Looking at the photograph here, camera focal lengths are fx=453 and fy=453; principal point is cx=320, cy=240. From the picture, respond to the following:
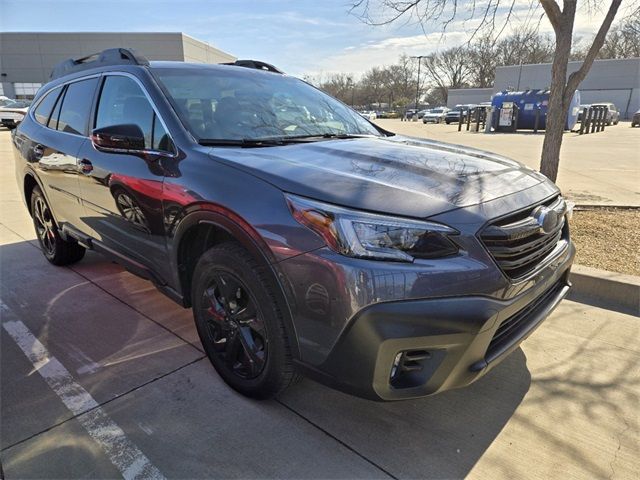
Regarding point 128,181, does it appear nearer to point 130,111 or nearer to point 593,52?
point 130,111

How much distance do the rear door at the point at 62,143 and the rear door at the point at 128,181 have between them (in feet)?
0.65

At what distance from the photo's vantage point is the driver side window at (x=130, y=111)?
273 cm

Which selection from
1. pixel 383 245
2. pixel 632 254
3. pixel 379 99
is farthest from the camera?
pixel 379 99

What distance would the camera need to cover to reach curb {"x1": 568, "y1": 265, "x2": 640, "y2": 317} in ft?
12.0

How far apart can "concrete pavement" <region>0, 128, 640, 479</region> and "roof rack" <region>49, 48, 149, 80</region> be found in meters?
1.94

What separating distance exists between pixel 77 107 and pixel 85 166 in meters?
0.77

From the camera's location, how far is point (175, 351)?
302 cm

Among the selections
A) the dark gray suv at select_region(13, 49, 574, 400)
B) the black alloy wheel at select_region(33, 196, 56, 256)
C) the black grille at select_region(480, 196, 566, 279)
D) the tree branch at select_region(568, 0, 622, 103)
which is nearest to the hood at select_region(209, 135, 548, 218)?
the dark gray suv at select_region(13, 49, 574, 400)

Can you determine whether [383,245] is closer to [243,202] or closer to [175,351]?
[243,202]

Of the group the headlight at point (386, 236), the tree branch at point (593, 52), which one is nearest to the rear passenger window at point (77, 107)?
the headlight at point (386, 236)

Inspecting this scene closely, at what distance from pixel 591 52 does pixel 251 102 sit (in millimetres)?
4824

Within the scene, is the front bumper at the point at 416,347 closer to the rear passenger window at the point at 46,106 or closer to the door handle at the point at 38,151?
the door handle at the point at 38,151

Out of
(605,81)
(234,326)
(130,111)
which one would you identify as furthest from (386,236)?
(605,81)

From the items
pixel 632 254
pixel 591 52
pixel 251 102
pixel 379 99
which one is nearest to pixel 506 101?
pixel 591 52
